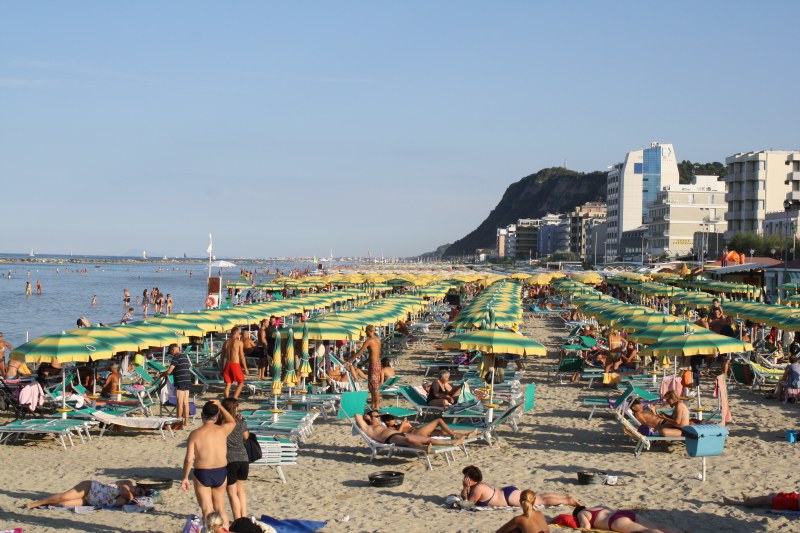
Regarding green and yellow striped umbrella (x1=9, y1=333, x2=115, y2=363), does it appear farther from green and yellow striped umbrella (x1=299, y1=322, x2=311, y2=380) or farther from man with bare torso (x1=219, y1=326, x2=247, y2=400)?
→ green and yellow striped umbrella (x1=299, y1=322, x2=311, y2=380)

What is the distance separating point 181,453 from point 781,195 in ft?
263

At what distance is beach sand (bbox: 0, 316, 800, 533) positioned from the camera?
26.1 feet

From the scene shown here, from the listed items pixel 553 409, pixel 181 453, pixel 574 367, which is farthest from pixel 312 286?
pixel 181 453

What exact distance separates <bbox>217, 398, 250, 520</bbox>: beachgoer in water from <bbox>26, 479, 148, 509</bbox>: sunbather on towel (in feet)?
5.11

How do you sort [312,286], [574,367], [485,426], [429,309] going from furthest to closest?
[312,286], [429,309], [574,367], [485,426]

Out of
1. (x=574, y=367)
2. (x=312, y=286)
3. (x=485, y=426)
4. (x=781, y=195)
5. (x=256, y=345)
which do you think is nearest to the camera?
(x=485, y=426)

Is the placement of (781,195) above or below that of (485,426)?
above

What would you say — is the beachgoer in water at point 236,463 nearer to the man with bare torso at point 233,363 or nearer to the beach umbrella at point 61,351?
the beach umbrella at point 61,351

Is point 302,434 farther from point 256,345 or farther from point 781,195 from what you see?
point 781,195

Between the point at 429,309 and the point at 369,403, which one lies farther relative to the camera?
the point at 429,309

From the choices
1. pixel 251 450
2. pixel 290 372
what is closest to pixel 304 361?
pixel 290 372

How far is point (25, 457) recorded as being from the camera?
1045cm

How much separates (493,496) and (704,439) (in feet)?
7.53

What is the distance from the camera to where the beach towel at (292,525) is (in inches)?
286
